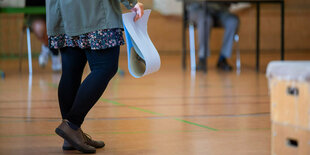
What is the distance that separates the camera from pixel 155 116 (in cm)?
268

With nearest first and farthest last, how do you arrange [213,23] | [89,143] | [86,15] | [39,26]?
[86,15]
[89,143]
[39,26]
[213,23]

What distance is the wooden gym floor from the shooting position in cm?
202

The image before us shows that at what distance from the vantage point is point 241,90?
369 centimetres

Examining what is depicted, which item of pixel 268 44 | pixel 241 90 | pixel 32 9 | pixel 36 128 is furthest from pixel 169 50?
pixel 36 128

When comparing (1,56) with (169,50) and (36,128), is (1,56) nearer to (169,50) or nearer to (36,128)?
(169,50)

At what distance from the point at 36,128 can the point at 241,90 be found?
1789 mm

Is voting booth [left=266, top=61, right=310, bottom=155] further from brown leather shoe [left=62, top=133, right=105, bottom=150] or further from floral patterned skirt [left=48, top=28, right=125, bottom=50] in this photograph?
brown leather shoe [left=62, top=133, right=105, bottom=150]

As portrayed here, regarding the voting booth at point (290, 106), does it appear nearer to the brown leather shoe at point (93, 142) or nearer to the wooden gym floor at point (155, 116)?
the wooden gym floor at point (155, 116)

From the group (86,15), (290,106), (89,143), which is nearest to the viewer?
(290,106)

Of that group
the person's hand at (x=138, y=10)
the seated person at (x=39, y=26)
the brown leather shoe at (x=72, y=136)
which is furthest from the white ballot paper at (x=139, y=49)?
the seated person at (x=39, y=26)

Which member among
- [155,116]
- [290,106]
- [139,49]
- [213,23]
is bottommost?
[155,116]

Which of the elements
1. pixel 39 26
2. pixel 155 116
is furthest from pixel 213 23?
pixel 155 116

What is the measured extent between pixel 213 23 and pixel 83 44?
3670 millimetres

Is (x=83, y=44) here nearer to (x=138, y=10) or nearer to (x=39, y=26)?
(x=138, y=10)
